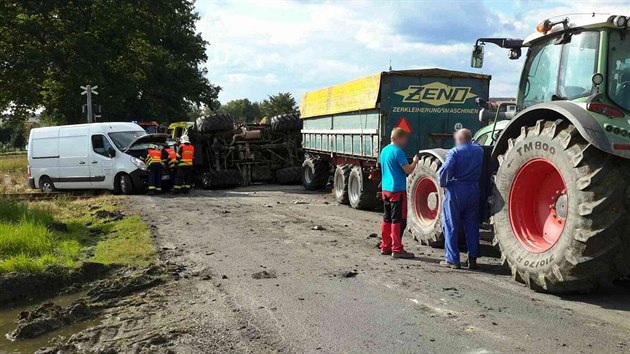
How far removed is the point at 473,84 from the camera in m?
12.0

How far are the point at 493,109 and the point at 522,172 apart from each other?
295 cm

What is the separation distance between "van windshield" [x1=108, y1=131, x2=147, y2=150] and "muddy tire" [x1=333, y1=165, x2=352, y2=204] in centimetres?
708

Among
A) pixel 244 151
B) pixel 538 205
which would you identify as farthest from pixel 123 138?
pixel 538 205

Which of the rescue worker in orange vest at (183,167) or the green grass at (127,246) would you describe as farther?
the rescue worker in orange vest at (183,167)

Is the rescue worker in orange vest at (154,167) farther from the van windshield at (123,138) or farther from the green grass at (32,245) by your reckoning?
the green grass at (32,245)

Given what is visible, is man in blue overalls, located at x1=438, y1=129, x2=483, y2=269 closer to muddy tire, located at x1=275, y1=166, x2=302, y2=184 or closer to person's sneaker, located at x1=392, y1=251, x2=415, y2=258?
person's sneaker, located at x1=392, y1=251, x2=415, y2=258

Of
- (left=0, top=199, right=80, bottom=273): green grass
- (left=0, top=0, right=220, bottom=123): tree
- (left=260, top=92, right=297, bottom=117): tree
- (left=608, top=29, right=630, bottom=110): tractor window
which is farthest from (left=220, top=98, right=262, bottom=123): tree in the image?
(left=608, top=29, right=630, bottom=110): tractor window

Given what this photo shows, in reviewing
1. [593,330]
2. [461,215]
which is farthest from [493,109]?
[593,330]

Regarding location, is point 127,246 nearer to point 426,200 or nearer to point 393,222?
point 393,222

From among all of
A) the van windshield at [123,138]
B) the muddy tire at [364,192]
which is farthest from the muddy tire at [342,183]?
the van windshield at [123,138]

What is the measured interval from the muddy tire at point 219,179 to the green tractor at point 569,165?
42.7ft

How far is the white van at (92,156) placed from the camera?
1672 centimetres

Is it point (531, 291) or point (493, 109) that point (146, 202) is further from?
point (531, 291)

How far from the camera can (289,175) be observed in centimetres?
1966
